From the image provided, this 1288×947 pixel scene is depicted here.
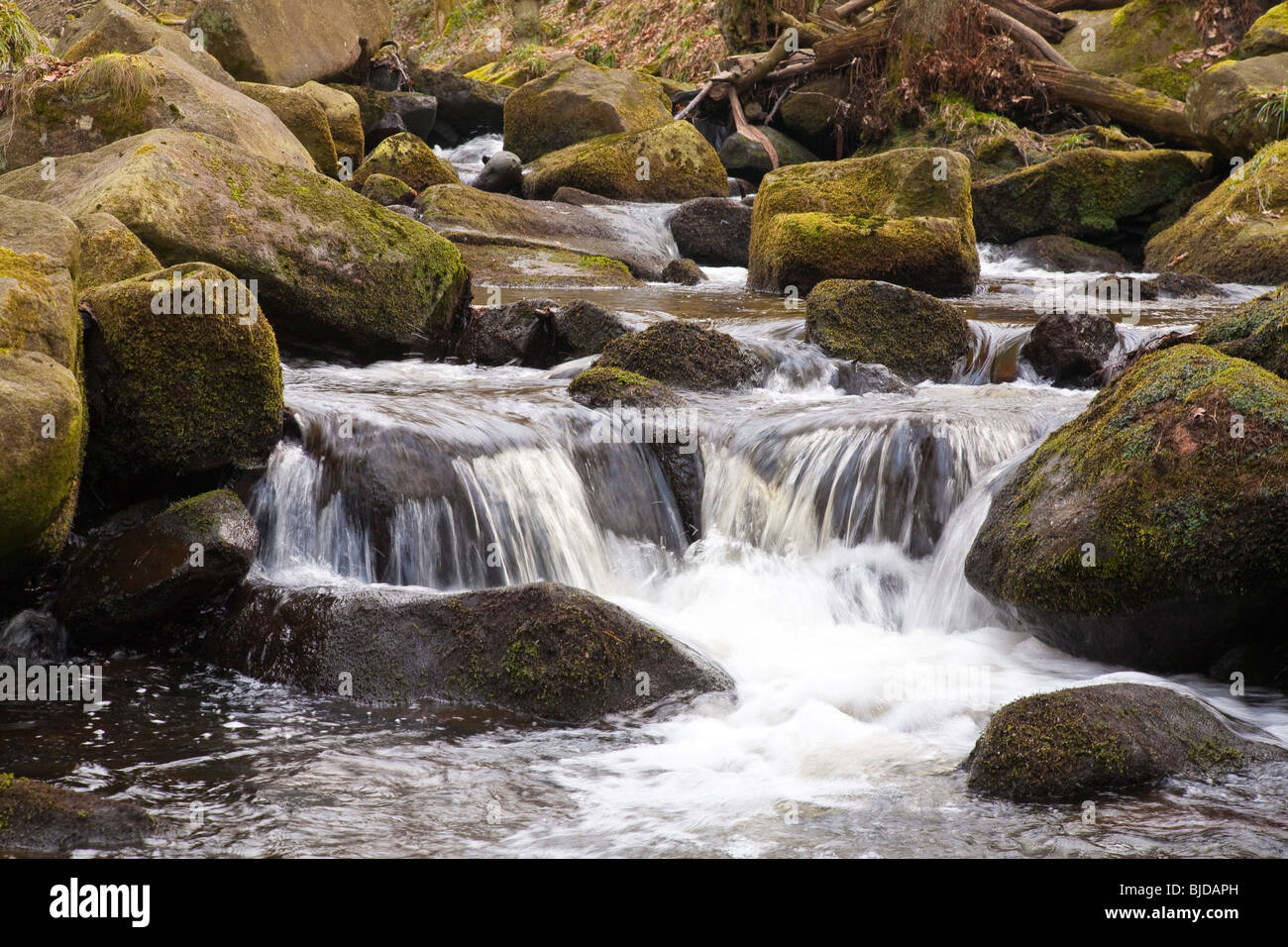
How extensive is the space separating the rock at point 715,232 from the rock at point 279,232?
24.7 ft

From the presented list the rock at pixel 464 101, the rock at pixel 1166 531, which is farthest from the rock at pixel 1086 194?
the rock at pixel 464 101

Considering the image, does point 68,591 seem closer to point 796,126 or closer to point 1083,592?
point 1083,592

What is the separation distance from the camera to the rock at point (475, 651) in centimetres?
470

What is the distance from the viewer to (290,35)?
800 inches

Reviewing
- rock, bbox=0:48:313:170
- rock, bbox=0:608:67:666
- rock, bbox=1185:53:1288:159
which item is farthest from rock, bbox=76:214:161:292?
rock, bbox=1185:53:1288:159

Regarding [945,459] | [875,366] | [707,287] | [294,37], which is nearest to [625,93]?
[294,37]

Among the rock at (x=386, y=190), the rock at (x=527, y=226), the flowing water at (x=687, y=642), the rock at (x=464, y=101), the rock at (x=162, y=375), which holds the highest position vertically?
the rock at (x=464, y=101)

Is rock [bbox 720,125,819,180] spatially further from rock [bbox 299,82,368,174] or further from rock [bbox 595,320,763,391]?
rock [bbox 595,320,763,391]

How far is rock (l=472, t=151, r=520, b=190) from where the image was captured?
17.9 metres

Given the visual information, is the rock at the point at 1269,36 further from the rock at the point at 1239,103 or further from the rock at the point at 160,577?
the rock at the point at 160,577

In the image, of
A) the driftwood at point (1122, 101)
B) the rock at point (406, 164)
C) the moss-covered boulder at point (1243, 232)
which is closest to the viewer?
the moss-covered boulder at point (1243, 232)

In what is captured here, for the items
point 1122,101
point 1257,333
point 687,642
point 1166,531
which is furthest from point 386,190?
point 1166,531

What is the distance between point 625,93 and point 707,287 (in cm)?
741

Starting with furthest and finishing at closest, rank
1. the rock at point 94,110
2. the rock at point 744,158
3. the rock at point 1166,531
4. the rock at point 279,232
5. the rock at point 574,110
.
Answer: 1. the rock at point 744,158
2. the rock at point 574,110
3. the rock at point 94,110
4. the rock at point 279,232
5. the rock at point 1166,531
